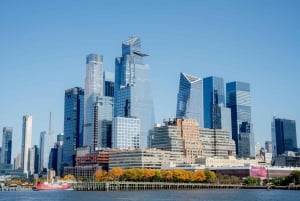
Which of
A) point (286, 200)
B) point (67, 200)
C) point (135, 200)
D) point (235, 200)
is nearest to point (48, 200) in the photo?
point (67, 200)

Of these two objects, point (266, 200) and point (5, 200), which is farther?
point (5, 200)

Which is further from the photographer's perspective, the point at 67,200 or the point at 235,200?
the point at 67,200

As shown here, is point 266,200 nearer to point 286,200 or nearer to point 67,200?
point 286,200

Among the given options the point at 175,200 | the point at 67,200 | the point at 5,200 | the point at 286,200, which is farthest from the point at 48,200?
the point at 286,200

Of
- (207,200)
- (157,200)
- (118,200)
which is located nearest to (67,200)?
(118,200)

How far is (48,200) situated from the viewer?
134m

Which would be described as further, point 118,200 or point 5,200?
point 5,200

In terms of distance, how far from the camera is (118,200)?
4941 inches

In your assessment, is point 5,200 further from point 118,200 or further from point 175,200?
point 175,200

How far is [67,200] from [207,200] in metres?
36.5

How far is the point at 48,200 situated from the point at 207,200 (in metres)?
41.9

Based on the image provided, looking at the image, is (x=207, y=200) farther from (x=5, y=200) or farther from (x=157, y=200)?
(x=5, y=200)

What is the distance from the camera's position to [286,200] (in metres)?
127

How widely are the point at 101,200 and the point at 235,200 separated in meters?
33.2
